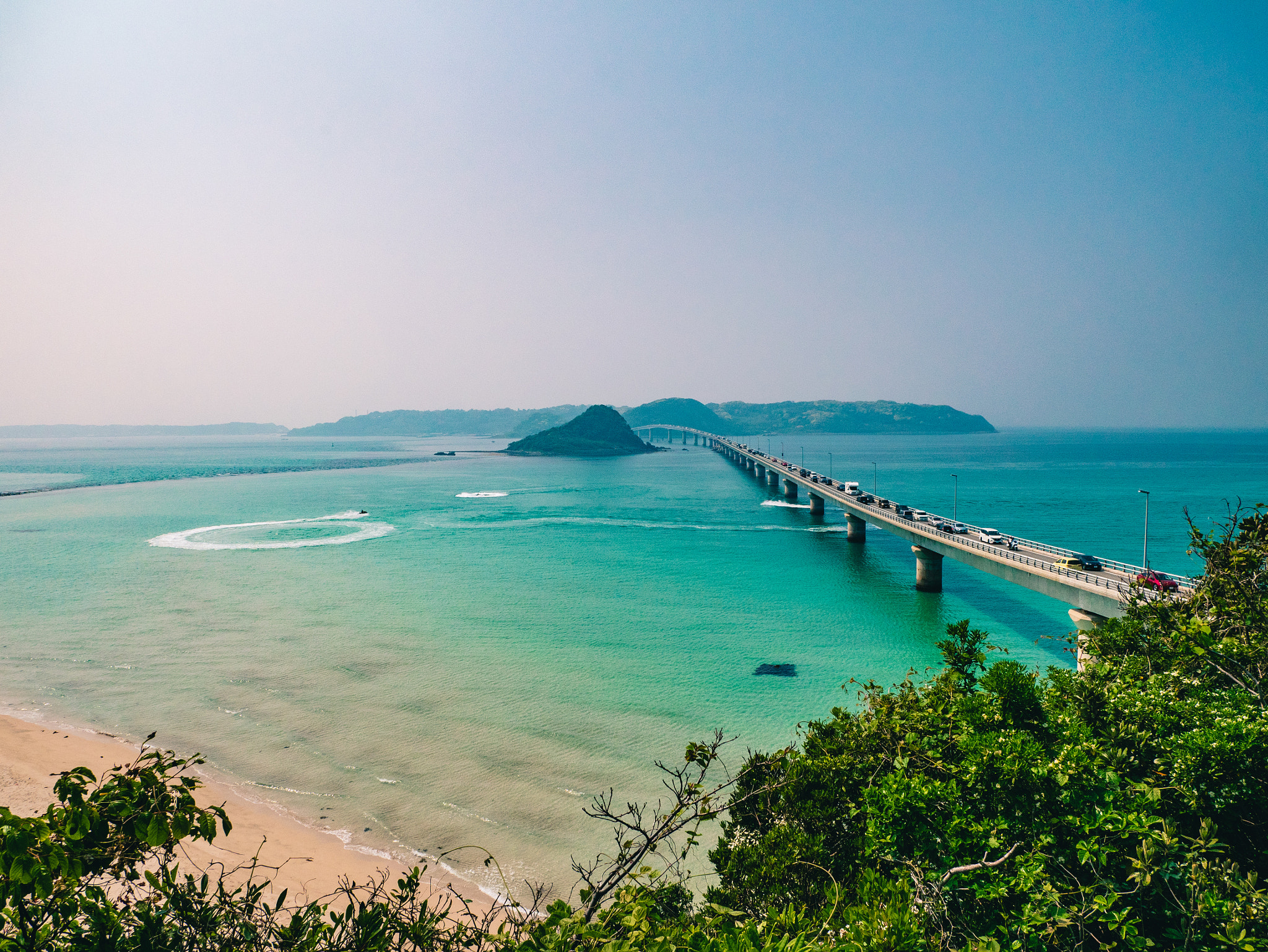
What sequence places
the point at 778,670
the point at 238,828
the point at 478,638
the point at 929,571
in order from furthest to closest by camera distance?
the point at 929,571
the point at 478,638
the point at 778,670
the point at 238,828

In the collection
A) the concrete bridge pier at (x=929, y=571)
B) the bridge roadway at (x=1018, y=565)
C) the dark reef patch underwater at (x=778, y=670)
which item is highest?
the bridge roadway at (x=1018, y=565)

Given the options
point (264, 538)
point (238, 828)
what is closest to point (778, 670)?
point (238, 828)

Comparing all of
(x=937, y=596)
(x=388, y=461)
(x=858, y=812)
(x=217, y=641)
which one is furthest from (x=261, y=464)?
(x=858, y=812)

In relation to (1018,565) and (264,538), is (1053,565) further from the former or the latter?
(264,538)

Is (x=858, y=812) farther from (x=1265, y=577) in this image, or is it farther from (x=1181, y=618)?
(x=1265, y=577)

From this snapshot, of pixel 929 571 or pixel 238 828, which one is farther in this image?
pixel 929 571

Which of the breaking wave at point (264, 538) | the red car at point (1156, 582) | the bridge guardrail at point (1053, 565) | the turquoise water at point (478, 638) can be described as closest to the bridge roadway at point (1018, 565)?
the bridge guardrail at point (1053, 565)

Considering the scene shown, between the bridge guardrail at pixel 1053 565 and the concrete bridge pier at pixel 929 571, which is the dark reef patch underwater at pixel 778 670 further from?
the concrete bridge pier at pixel 929 571
